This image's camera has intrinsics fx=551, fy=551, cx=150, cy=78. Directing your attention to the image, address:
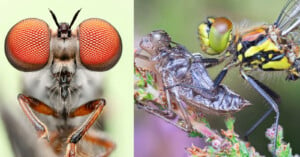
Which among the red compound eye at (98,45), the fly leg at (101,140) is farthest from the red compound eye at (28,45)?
the fly leg at (101,140)

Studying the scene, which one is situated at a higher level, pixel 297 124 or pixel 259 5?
pixel 259 5

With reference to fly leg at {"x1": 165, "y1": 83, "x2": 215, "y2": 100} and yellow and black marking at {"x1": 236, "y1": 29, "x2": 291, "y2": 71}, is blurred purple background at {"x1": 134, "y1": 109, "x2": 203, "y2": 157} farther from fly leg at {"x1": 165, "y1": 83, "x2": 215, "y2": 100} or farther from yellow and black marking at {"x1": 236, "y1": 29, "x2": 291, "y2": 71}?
yellow and black marking at {"x1": 236, "y1": 29, "x2": 291, "y2": 71}

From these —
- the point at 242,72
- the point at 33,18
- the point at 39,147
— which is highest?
the point at 33,18

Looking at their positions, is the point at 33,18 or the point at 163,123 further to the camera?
the point at 163,123

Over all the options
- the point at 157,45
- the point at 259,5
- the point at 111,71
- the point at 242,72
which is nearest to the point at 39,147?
the point at 111,71

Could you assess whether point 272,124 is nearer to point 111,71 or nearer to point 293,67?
point 293,67

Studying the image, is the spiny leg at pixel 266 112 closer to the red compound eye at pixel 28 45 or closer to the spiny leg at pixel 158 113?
the spiny leg at pixel 158 113
